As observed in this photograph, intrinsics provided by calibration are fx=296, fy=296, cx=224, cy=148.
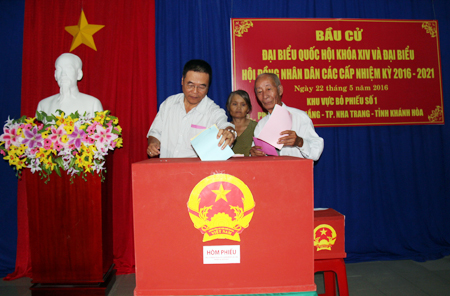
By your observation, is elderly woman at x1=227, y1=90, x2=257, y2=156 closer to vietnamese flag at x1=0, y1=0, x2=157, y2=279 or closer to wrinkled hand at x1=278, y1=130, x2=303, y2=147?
vietnamese flag at x1=0, y1=0, x2=157, y2=279

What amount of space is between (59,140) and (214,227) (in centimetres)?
153

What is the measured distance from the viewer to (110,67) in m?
2.82

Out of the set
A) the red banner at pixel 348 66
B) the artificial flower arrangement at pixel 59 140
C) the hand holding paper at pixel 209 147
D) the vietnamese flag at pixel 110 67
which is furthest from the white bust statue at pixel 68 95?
the hand holding paper at pixel 209 147

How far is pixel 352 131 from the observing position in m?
3.11

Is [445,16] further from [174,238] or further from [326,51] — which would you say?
[174,238]

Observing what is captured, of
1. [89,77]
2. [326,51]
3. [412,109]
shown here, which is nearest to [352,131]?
[412,109]

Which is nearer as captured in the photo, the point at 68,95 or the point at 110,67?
the point at 68,95

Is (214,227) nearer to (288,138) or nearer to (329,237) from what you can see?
(288,138)

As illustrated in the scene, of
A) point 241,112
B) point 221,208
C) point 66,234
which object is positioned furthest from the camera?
point 241,112

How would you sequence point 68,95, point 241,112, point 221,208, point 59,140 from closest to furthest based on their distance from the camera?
point 221,208
point 59,140
point 68,95
point 241,112

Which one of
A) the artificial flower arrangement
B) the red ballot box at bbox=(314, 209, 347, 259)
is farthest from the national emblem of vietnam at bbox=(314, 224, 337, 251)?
the artificial flower arrangement

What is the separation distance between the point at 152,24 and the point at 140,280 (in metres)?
2.57

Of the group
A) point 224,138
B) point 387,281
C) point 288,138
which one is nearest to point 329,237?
point 288,138

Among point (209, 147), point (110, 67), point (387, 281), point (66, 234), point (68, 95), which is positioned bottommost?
point (387, 281)
